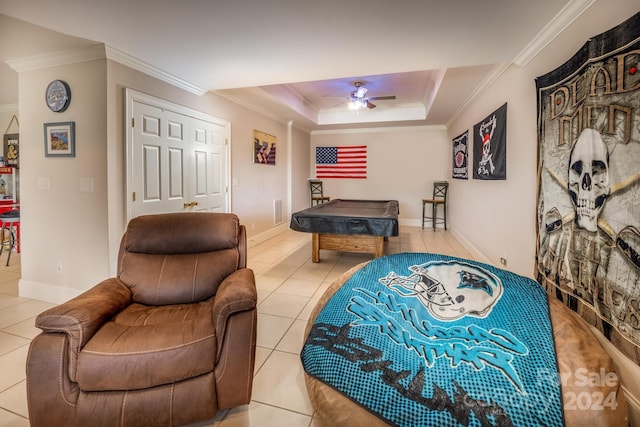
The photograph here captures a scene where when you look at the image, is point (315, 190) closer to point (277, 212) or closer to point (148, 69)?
point (277, 212)

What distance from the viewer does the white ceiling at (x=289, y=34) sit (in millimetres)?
2027

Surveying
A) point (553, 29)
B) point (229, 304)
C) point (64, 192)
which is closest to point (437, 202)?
point (553, 29)

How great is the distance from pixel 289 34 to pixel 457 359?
2.51m

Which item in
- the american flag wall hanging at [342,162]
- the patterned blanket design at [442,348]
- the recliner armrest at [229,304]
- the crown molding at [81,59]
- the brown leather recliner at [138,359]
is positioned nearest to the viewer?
the patterned blanket design at [442,348]

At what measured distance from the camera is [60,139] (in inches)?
112

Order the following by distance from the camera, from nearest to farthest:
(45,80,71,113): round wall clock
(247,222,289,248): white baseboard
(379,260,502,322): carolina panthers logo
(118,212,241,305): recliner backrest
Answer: (379,260,502,322): carolina panthers logo, (118,212,241,305): recliner backrest, (45,80,71,113): round wall clock, (247,222,289,248): white baseboard

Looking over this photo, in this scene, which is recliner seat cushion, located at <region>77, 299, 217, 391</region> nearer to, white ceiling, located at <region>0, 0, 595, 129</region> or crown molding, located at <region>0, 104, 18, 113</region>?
white ceiling, located at <region>0, 0, 595, 129</region>

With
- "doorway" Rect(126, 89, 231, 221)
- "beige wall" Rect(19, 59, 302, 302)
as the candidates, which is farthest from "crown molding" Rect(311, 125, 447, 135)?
"beige wall" Rect(19, 59, 302, 302)

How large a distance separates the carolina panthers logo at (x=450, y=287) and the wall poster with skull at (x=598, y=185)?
21.7 inches

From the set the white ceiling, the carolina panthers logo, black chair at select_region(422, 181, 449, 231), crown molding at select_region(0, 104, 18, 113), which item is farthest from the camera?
black chair at select_region(422, 181, 449, 231)

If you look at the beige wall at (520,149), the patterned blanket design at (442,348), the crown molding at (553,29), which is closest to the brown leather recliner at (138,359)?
the patterned blanket design at (442,348)

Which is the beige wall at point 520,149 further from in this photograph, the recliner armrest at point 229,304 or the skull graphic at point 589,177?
the recliner armrest at point 229,304

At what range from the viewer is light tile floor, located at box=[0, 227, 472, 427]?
1561 millimetres

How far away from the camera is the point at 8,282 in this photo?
3.47m
